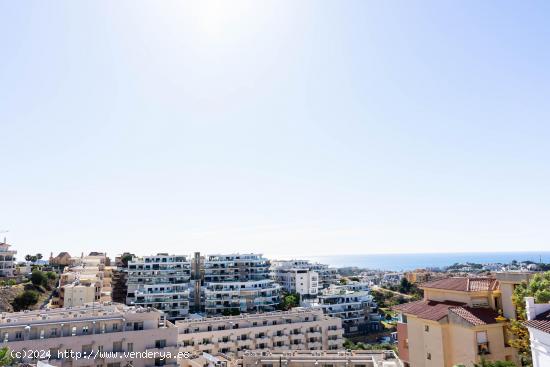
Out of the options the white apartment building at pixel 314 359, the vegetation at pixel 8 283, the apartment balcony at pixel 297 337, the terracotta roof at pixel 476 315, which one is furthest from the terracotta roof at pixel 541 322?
the vegetation at pixel 8 283

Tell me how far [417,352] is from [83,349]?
29.5m

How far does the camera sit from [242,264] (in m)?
102

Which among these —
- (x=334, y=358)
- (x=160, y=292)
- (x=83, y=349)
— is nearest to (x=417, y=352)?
(x=334, y=358)

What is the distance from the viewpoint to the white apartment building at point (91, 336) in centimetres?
3700

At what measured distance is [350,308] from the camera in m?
92.4

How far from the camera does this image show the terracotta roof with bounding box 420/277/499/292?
2606 centimetres

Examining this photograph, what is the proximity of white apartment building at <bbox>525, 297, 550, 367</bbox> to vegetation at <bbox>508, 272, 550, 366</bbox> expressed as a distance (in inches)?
94.9

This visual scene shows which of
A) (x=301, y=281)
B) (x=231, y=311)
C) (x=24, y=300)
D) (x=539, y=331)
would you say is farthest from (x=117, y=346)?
(x=301, y=281)

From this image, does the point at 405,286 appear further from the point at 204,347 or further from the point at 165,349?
the point at 165,349

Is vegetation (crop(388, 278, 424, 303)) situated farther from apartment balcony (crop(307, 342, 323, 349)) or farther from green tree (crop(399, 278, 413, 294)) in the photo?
apartment balcony (crop(307, 342, 323, 349))

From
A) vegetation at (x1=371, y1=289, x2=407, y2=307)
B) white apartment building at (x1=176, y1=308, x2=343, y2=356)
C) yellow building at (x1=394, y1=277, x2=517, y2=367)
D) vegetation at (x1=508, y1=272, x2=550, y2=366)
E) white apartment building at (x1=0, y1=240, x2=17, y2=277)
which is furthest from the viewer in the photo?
vegetation at (x1=371, y1=289, x2=407, y2=307)

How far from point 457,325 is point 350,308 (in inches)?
2788

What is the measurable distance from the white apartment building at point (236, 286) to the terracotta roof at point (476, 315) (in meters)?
65.9

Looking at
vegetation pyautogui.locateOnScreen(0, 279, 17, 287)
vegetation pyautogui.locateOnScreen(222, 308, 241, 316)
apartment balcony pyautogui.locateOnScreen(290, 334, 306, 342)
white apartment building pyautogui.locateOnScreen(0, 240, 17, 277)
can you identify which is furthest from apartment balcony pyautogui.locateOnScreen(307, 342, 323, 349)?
white apartment building pyautogui.locateOnScreen(0, 240, 17, 277)
